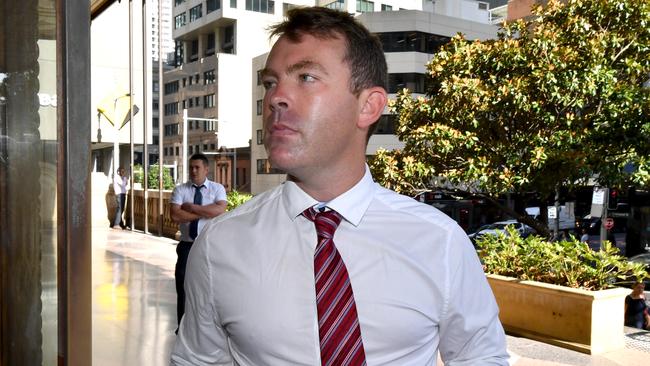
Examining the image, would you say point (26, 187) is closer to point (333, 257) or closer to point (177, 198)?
point (333, 257)

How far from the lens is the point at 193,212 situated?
581cm

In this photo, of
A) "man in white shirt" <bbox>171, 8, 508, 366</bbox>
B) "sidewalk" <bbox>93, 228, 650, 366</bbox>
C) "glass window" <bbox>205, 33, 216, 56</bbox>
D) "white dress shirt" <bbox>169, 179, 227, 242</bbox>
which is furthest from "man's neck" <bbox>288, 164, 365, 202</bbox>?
"glass window" <bbox>205, 33, 216, 56</bbox>

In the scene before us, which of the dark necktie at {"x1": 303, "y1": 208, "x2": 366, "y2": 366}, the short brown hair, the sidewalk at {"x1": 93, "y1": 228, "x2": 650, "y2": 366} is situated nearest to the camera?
the dark necktie at {"x1": 303, "y1": 208, "x2": 366, "y2": 366}

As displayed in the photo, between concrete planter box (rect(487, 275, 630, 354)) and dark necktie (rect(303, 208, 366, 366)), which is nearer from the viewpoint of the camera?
dark necktie (rect(303, 208, 366, 366))

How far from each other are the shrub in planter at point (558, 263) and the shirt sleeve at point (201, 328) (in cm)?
576

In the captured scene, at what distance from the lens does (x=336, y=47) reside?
1.49m

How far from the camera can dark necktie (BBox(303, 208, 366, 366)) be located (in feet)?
4.50

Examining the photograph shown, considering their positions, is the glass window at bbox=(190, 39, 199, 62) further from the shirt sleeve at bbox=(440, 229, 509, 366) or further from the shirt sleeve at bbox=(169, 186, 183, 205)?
the shirt sleeve at bbox=(440, 229, 509, 366)

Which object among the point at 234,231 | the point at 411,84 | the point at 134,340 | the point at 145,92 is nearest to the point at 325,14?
the point at 234,231

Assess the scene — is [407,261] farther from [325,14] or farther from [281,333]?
[325,14]

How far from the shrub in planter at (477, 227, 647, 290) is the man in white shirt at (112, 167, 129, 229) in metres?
12.1

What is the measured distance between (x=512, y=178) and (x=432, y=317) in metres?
9.77

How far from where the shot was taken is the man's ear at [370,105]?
5.08ft

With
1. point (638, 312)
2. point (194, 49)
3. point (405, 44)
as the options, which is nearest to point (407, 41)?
point (405, 44)
